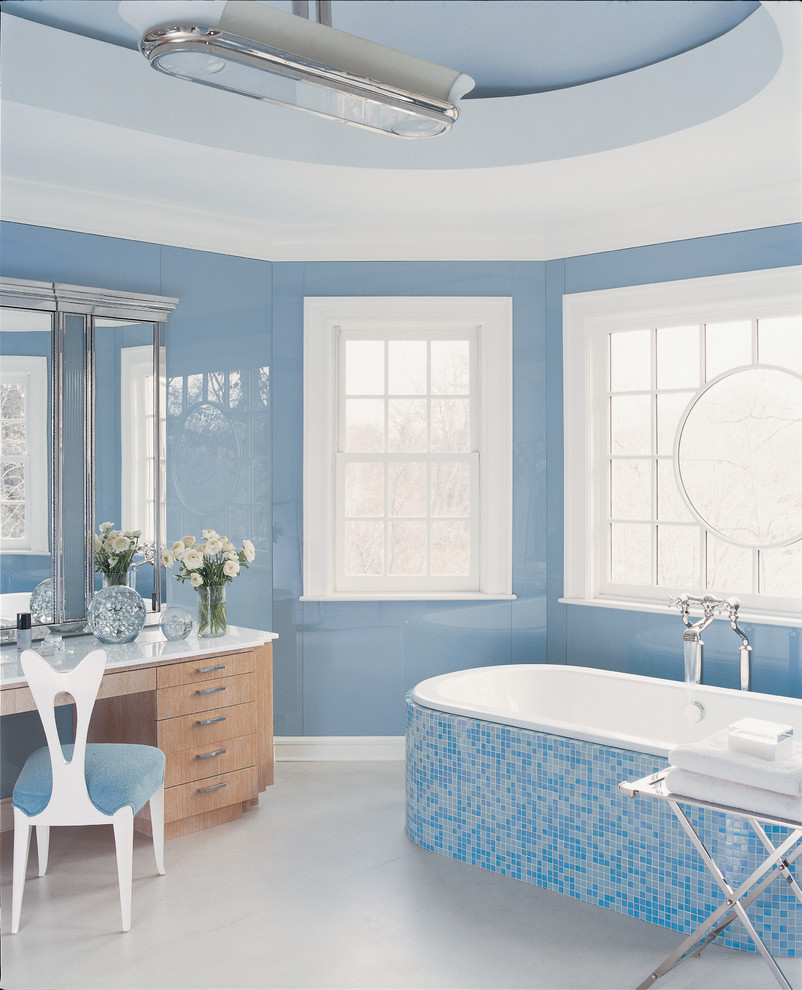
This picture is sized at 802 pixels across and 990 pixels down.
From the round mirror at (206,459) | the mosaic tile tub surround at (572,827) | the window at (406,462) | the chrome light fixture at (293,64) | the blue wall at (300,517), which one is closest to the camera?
the chrome light fixture at (293,64)

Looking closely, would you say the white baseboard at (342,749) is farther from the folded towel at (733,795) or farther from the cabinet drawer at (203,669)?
the folded towel at (733,795)

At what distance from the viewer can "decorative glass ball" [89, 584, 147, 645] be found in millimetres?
3600

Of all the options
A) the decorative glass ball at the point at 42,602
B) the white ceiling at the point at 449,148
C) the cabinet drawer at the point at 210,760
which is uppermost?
the white ceiling at the point at 449,148

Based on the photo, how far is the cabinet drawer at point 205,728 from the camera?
3428 mm

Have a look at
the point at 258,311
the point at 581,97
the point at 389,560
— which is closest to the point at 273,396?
the point at 258,311

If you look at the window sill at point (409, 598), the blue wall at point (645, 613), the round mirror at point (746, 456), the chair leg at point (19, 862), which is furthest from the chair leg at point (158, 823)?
the round mirror at point (746, 456)

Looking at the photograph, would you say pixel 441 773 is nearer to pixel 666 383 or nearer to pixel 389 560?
pixel 389 560

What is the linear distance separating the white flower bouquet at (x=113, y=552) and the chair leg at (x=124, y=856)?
48.2 inches

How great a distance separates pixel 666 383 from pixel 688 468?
416 millimetres

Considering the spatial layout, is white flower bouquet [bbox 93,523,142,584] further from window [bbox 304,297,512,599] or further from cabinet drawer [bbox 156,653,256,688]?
window [bbox 304,297,512,599]

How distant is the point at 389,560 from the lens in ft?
15.0

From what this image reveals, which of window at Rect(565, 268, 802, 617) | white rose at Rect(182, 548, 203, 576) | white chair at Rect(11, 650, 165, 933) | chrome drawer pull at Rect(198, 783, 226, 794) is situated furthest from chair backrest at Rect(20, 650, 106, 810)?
window at Rect(565, 268, 802, 617)

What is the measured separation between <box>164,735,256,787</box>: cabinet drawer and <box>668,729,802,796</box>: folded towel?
6.26 ft

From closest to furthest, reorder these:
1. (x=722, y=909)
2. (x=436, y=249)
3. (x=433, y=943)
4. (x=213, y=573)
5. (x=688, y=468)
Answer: (x=722, y=909), (x=433, y=943), (x=213, y=573), (x=688, y=468), (x=436, y=249)
